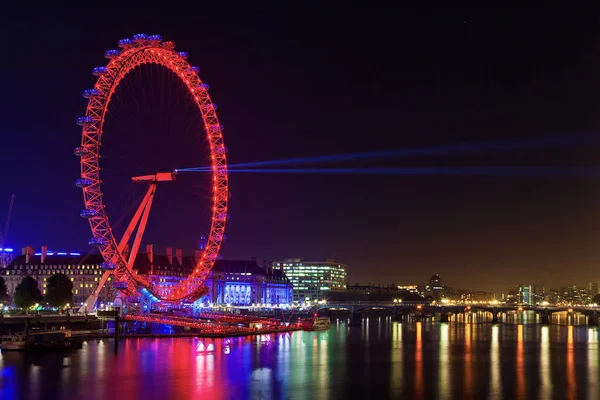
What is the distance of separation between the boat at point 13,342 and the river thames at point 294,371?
7.38 feet

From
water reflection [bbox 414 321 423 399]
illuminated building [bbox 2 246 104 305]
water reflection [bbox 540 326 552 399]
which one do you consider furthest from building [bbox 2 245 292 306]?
water reflection [bbox 540 326 552 399]

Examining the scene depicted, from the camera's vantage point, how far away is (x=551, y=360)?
5266 cm

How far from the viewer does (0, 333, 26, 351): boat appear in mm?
49781

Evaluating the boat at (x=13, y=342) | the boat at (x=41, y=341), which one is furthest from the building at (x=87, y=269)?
the boat at (x=13, y=342)

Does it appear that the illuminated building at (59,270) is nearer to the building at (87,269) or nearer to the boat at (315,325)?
the building at (87,269)

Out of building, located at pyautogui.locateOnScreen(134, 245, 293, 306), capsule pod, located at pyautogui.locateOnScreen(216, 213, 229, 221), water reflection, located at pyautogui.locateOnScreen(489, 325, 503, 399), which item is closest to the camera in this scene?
water reflection, located at pyautogui.locateOnScreen(489, 325, 503, 399)

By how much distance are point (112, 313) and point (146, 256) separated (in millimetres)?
49142

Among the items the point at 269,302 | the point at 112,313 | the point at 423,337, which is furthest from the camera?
the point at 269,302

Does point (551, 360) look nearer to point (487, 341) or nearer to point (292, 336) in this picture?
point (487, 341)

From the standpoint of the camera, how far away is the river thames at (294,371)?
116 feet

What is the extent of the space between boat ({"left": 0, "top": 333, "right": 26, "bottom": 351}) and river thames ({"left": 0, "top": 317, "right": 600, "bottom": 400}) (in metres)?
2.25

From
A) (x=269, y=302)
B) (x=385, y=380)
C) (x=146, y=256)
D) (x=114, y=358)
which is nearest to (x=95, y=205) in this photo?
(x=114, y=358)

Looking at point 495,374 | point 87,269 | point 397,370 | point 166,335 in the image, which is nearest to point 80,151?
point 166,335

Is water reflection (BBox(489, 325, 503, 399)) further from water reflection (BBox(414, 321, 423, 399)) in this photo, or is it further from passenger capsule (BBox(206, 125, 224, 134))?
passenger capsule (BBox(206, 125, 224, 134))
